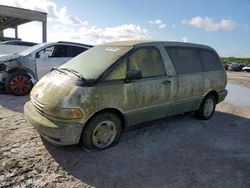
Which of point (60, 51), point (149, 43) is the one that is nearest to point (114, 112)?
point (149, 43)

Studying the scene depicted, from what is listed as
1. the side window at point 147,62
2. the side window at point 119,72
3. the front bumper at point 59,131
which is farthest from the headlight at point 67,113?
the side window at point 147,62

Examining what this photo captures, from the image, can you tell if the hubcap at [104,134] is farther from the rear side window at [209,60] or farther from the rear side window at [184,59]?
the rear side window at [209,60]

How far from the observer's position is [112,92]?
4117mm

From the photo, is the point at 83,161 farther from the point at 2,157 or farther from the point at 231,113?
the point at 231,113

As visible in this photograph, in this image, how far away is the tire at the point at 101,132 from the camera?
4000mm

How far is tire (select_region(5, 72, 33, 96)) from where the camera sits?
7711mm

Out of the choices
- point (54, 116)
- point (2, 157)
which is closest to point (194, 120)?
point (54, 116)

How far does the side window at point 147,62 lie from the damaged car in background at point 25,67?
177 inches

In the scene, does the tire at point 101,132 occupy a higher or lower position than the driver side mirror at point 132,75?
lower

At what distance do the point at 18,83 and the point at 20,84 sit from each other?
7 centimetres

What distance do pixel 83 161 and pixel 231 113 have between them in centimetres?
502

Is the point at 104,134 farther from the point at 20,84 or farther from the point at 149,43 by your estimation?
the point at 20,84

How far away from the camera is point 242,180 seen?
359 centimetres

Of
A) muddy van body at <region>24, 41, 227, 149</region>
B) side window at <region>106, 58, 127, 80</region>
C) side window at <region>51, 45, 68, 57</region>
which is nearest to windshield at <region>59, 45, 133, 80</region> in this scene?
muddy van body at <region>24, 41, 227, 149</region>
